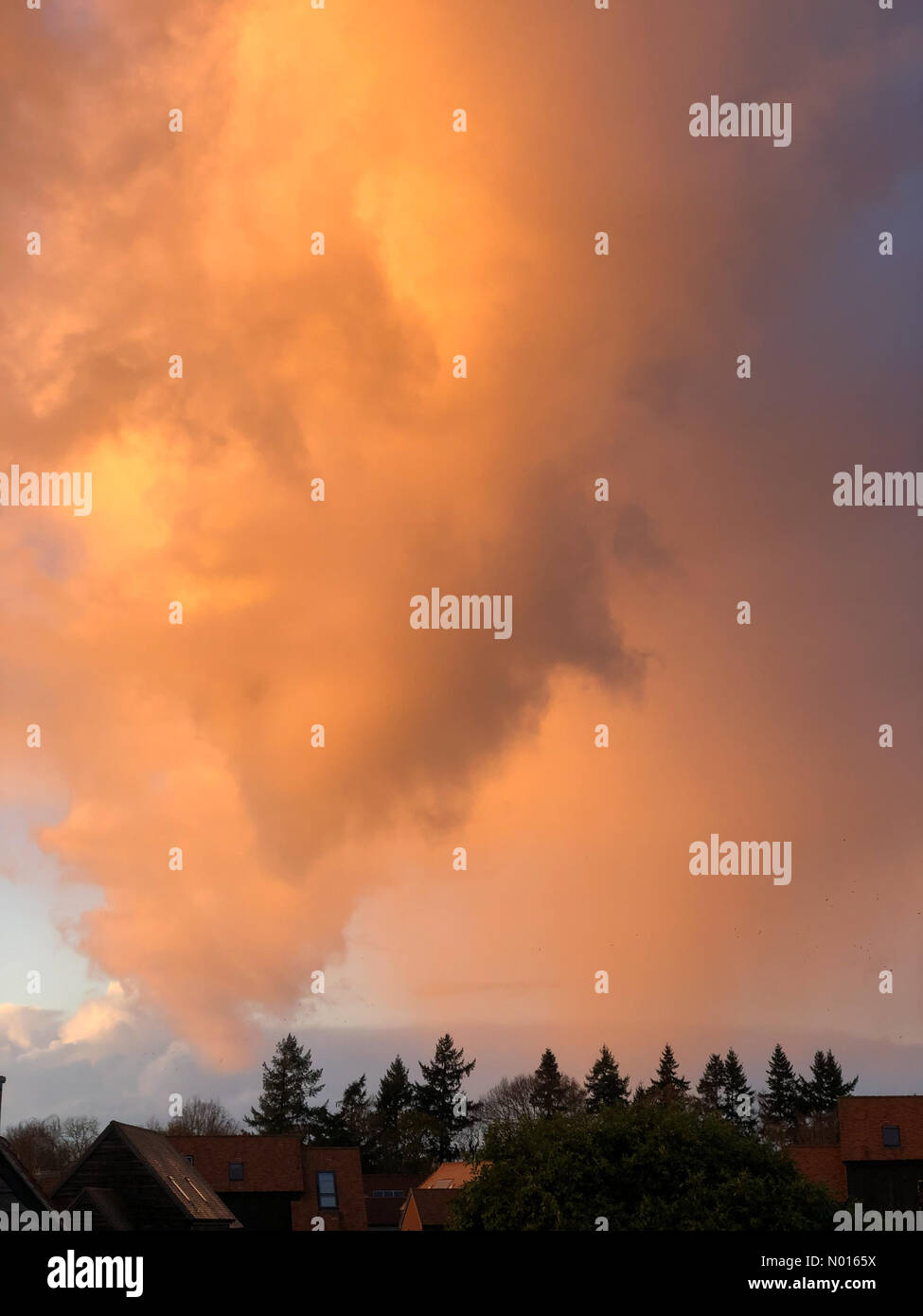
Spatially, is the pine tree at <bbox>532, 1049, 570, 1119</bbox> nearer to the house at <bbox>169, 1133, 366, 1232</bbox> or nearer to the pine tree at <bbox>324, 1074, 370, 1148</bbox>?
the pine tree at <bbox>324, 1074, 370, 1148</bbox>

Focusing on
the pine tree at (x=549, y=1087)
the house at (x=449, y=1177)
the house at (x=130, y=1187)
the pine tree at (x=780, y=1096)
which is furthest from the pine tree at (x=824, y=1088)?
the house at (x=130, y=1187)

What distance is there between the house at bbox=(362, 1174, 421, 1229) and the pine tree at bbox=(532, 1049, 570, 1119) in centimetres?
2068

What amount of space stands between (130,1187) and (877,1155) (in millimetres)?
45438

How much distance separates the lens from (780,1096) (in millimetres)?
141250

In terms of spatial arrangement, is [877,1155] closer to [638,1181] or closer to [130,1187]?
[130,1187]

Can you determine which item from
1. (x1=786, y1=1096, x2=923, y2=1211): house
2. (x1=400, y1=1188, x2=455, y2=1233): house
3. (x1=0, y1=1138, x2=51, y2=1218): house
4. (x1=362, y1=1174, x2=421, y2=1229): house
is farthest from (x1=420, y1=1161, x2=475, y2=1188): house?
(x1=0, y1=1138, x2=51, y2=1218): house

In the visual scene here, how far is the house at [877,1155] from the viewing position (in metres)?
76.5

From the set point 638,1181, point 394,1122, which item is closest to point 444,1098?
point 394,1122

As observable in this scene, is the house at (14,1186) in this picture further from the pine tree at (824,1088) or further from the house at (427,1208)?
the pine tree at (824,1088)
